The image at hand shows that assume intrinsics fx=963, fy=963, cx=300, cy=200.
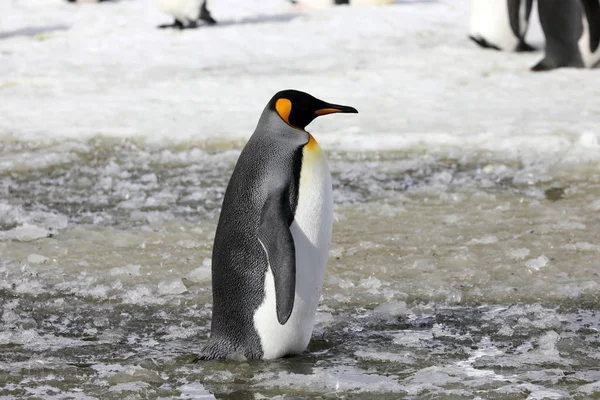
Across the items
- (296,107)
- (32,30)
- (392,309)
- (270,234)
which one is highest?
(296,107)

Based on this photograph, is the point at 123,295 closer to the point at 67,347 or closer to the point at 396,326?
the point at 67,347

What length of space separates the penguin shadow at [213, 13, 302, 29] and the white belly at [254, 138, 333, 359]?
823cm

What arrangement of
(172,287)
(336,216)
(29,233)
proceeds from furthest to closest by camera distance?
(336,216) → (29,233) → (172,287)

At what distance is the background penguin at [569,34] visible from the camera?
7949 millimetres

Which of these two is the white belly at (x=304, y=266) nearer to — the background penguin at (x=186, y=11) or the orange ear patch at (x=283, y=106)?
the orange ear patch at (x=283, y=106)

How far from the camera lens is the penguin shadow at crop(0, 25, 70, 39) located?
35.3ft

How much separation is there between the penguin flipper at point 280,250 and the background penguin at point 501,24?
22.3 feet

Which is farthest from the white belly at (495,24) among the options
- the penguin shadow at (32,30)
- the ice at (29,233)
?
the ice at (29,233)

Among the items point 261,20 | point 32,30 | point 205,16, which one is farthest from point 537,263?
point 32,30

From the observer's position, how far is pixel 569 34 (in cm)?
803

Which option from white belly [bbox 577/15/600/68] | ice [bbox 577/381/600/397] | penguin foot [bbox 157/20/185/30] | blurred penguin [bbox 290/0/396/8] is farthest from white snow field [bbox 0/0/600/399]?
blurred penguin [bbox 290/0/396/8]

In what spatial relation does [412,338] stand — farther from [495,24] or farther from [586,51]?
[495,24]

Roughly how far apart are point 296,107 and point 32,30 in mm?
9064

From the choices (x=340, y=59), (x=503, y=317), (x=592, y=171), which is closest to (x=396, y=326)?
(x=503, y=317)
